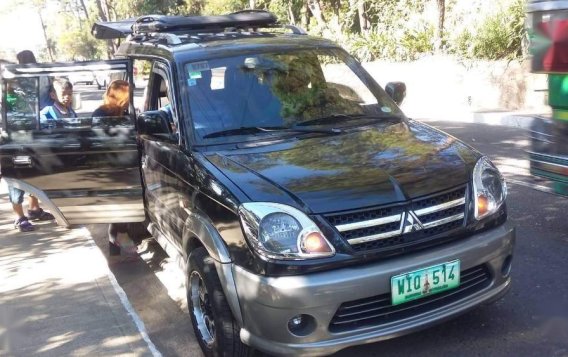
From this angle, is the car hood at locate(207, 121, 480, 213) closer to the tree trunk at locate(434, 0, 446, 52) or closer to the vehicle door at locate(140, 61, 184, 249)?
the vehicle door at locate(140, 61, 184, 249)

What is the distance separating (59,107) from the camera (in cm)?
593

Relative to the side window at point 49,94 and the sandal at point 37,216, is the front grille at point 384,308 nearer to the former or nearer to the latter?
the side window at point 49,94

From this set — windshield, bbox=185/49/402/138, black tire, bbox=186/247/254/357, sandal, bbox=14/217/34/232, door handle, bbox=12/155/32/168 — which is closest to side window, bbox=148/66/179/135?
windshield, bbox=185/49/402/138

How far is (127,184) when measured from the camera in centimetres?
520

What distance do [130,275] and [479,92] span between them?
1060cm

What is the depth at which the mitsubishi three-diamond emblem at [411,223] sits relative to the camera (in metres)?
3.20

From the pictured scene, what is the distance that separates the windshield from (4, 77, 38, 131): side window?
1929 millimetres

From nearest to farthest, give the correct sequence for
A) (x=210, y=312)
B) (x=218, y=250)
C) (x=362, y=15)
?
(x=218, y=250), (x=210, y=312), (x=362, y=15)

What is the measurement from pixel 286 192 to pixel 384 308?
799mm

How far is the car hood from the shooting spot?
3180 mm

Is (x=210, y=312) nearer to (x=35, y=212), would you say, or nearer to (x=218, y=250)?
(x=218, y=250)

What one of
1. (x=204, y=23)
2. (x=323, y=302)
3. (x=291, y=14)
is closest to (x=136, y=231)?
(x=204, y=23)

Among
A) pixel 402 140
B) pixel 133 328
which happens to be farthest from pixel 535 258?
pixel 133 328

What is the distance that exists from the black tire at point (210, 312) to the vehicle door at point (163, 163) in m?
0.46
